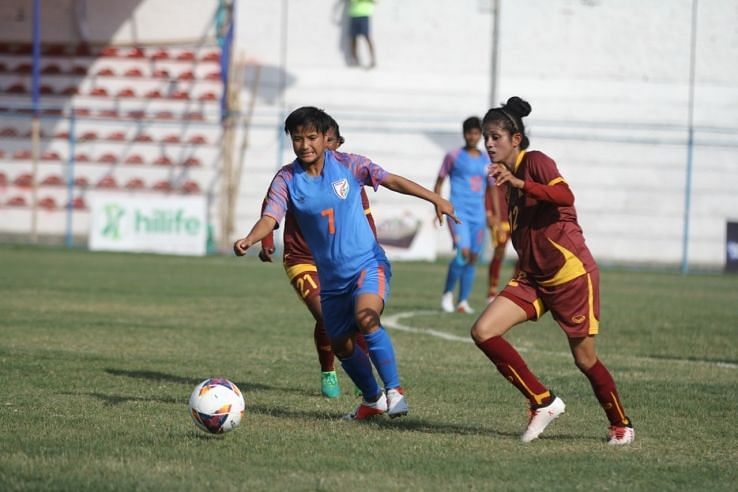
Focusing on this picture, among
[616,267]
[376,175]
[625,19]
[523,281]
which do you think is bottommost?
[616,267]

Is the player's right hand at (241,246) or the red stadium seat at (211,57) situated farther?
the red stadium seat at (211,57)

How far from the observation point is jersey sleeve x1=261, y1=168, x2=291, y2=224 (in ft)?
23.0

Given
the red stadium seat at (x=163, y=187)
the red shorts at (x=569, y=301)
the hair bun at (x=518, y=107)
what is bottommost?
the red stadium seat at (x=163, y=187)

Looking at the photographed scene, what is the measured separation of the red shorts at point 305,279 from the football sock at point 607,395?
2.26m

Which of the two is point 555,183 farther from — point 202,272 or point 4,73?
point 4,73

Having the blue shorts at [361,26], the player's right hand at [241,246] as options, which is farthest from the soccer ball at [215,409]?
the blue shorts at [361,26]

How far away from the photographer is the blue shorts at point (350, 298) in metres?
7.19

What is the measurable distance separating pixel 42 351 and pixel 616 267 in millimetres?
18564

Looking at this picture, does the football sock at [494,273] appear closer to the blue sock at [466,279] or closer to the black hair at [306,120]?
the blue sock at [466,279]

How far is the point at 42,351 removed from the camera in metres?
10.2

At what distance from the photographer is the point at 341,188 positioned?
285 inches

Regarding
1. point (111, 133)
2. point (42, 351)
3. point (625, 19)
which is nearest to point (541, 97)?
point (625, 19)

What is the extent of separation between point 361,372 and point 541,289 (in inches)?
49.7

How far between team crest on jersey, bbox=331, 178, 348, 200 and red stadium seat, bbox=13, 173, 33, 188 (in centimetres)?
2197
